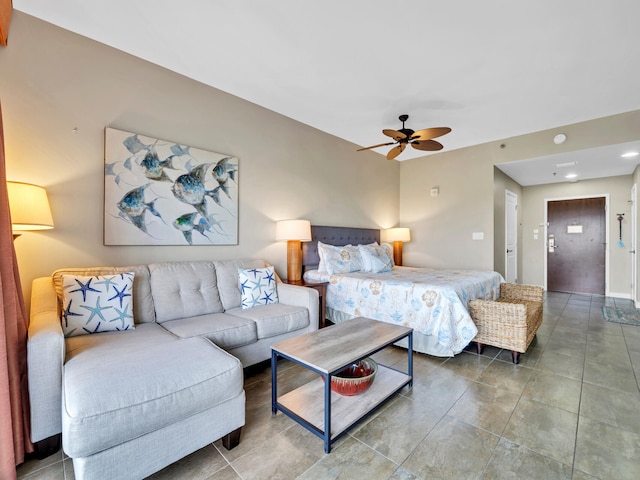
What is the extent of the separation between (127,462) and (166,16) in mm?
2744

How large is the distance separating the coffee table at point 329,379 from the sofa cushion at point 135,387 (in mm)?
403

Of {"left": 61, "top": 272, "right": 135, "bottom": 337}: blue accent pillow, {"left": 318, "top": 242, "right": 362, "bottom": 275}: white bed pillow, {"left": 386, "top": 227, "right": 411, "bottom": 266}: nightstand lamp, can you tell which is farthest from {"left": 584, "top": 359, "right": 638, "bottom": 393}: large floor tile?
{"left": 61, "top": 272, "right": 135, "bottom": 337}: blue accent pillow

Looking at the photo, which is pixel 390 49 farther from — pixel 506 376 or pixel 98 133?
pixel 506 376

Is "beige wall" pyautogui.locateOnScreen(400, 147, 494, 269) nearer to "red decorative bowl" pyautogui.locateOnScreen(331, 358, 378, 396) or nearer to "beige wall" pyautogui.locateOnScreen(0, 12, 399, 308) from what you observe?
"beige wall" pyautogui.locateOnScreen(0, 12, 399, 308)

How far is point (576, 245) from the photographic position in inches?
240

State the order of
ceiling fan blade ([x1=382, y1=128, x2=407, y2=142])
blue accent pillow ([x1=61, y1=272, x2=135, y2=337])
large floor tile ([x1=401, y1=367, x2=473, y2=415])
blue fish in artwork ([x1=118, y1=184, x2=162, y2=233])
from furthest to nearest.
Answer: ceiling fan blade ([x1=382, y1=128, x2=407, y2=142]) < blue fish in artwork ([x1=118, y1=184, x2=162, y2=233]) < large floor tile ([x1=401, y1=367, x2=473, y2=415]) < blue accent pillow ([x1=61, y1=272, x2=135, y2=337])

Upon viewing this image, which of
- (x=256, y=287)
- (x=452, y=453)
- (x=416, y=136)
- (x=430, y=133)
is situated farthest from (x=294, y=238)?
(x=452, y=453)

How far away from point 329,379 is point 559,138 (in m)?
4.66

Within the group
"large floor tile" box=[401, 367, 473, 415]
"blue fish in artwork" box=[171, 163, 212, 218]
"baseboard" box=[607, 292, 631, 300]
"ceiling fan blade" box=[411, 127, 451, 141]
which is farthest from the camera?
"baseboard" box=[607, 292, 631, 300]

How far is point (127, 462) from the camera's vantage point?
4.16 ft

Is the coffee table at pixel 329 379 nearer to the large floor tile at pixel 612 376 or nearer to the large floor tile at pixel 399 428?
the large floor tile at pixel 399 428

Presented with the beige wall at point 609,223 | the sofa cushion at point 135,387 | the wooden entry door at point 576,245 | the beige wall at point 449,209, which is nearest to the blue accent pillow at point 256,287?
the sofa cushion at point 135,387

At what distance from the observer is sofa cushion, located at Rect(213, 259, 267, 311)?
9.05 feet

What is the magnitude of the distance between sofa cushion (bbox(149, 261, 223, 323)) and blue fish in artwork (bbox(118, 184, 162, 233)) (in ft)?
1.39
